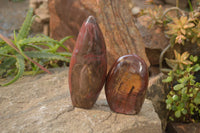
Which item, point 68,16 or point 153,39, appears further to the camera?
point 153,39

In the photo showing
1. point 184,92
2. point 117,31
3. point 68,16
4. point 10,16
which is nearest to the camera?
point 184,92

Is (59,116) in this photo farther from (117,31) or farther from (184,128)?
(184,128)

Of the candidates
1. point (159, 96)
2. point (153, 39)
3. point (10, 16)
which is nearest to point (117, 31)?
point (153, 39)

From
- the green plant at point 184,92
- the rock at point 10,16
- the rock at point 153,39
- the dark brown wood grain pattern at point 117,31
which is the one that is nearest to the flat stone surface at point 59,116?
the green plant at point 184,92

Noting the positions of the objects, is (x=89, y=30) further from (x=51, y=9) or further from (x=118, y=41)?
(x=51, y=9)

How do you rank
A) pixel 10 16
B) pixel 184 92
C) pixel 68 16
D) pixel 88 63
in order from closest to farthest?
pixel 88 63
pixel 184 92
pixel 68 16
pixel 10 16

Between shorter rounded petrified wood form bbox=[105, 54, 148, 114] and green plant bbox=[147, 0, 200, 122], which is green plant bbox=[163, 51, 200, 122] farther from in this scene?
shorter rounded petrified wood form bbox=[105, 54, 148, 114]

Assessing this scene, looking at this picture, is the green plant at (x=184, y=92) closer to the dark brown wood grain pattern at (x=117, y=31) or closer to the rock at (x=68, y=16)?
the dark brown wood grain pattern at (x=117, y=31)
